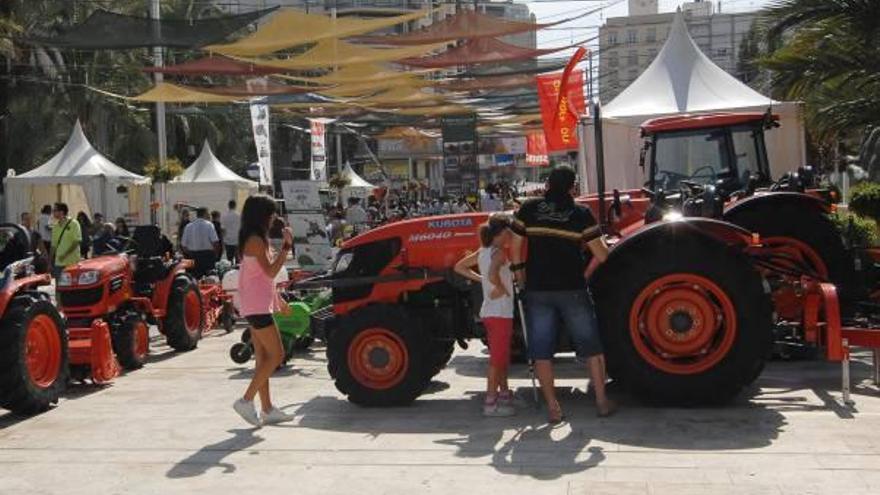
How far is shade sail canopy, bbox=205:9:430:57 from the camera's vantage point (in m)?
17.0

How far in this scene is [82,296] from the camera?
32.0 ft

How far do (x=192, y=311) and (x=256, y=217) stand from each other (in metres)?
4.91

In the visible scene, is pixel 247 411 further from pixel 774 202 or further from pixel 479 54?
pixel 479 54

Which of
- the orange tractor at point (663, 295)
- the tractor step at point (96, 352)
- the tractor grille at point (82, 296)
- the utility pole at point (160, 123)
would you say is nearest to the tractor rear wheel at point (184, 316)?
the tractor grille at point (82, 296)

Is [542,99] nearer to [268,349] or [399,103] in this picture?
[399,103]

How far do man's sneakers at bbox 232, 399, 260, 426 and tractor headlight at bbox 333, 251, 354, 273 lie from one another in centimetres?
143

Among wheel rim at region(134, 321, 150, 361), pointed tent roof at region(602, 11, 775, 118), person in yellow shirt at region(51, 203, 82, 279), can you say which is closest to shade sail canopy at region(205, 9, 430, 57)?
pointed tent roof at region(602, 11, 775, 118)

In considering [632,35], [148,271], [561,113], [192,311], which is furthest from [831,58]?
[632,35]

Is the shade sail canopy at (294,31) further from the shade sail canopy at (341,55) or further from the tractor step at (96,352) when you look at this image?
the tractor step at (96,352)

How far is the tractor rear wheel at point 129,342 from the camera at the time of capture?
9859 mm

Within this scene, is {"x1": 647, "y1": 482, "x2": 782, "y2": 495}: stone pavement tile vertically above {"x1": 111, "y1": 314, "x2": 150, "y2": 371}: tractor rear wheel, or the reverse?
{"x1": 111, "y1": 314, "x2": 150, "y2": 371}: tractor rear wheel

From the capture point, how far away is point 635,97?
1798cm

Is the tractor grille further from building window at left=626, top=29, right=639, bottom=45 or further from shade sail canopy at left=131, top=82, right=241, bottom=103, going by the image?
building window at left=626, top=29, right=639, bottom=45

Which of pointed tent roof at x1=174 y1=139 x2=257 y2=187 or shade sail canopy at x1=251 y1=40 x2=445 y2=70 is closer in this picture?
shade sail canopy at x1=251 y1=40 x2=445 y2=70
